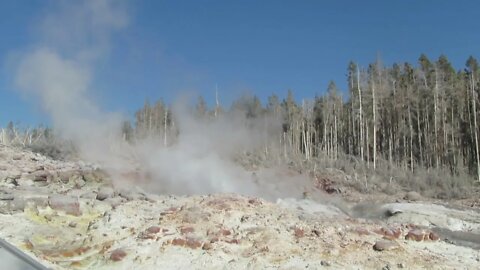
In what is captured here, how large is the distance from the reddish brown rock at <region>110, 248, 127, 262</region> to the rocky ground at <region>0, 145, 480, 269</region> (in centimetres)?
2

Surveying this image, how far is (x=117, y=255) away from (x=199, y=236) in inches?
69.5

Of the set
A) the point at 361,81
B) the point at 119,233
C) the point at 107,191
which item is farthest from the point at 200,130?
the point at 361,81

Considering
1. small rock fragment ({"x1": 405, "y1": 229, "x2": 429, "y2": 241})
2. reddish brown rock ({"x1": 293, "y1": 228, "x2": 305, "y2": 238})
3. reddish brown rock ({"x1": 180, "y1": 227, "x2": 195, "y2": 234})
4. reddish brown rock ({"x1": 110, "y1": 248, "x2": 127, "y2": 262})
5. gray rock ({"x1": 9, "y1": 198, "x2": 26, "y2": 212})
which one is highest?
gray rock ({"x1": 9, "y1": 198, "x2": 26, "y2": 212})

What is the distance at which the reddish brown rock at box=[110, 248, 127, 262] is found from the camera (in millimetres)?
9547

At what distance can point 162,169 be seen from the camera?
17.8 metres

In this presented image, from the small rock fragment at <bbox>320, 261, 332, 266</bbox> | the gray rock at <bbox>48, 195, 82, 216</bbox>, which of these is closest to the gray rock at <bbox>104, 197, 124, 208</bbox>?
the gray rock at <bbox>48, 195, 82, 216</bbox>

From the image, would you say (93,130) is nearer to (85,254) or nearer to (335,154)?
(85,254)

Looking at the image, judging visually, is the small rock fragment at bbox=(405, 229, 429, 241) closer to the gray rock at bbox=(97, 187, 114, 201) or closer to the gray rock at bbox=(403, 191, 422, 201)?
the gray rock at bbox=(97, 187, 114, 201)

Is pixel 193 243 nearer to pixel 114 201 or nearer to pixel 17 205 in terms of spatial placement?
pixel 114 201

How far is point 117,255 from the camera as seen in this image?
960 centimetres

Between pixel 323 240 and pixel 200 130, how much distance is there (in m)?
12.4

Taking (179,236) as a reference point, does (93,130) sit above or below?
above

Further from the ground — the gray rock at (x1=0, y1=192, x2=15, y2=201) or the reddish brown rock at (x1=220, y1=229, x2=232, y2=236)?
the gray rock at (x1=0, y1=192, x2=15, y2=201)

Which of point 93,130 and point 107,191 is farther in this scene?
point 93,130
